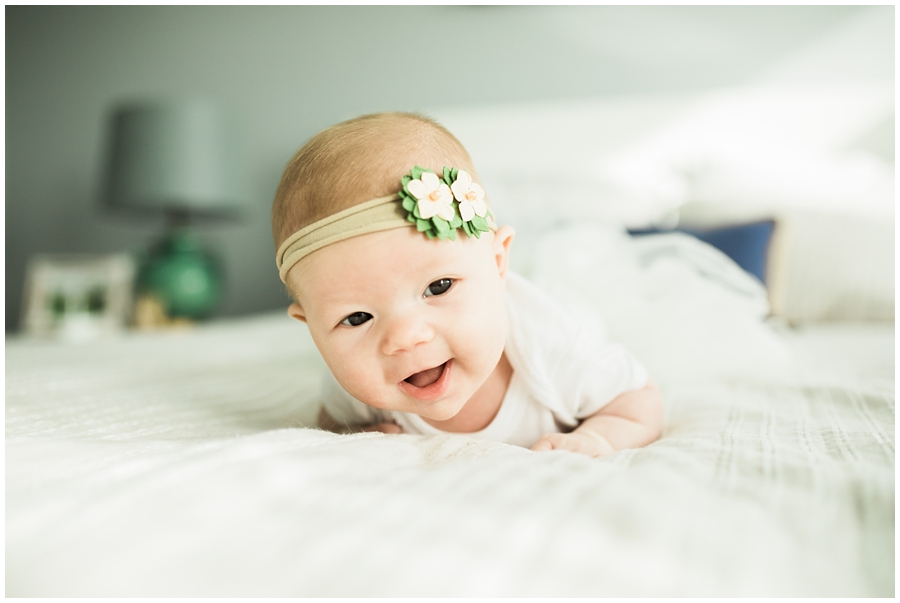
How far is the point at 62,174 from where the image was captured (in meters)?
3.05

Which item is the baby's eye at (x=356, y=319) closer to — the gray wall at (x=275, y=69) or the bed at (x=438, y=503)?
the bed at (x=438, y=503)

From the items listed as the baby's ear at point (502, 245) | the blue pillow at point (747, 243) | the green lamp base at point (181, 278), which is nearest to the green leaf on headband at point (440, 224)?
the baby's ear at point (502, 245)

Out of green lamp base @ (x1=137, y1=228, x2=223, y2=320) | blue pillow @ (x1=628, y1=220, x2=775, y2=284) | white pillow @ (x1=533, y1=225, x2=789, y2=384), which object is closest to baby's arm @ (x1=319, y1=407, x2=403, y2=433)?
white pillow @ (x1=533, y1=225, x2=789, y2=384)

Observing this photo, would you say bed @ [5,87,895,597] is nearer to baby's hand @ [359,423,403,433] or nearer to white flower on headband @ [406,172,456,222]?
baby's hand @ [359,423,403,433]

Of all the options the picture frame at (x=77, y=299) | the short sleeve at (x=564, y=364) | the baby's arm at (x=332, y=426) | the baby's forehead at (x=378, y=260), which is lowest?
the picture frame at (x=77, y=299)

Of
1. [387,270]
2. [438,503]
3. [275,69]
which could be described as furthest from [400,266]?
[275,69]

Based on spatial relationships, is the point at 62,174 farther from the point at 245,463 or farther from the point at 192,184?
the point at 245,463

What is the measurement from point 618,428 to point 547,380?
0.10 meters

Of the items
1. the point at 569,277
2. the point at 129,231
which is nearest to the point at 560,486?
the point at 569,277

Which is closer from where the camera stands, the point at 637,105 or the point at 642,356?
the point at 642,356

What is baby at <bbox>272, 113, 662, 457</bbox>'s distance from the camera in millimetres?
585

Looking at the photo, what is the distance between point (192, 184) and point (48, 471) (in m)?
2.12

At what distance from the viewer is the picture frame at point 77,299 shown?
7.33 ft

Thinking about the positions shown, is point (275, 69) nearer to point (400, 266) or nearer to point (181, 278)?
point (181, 278)
